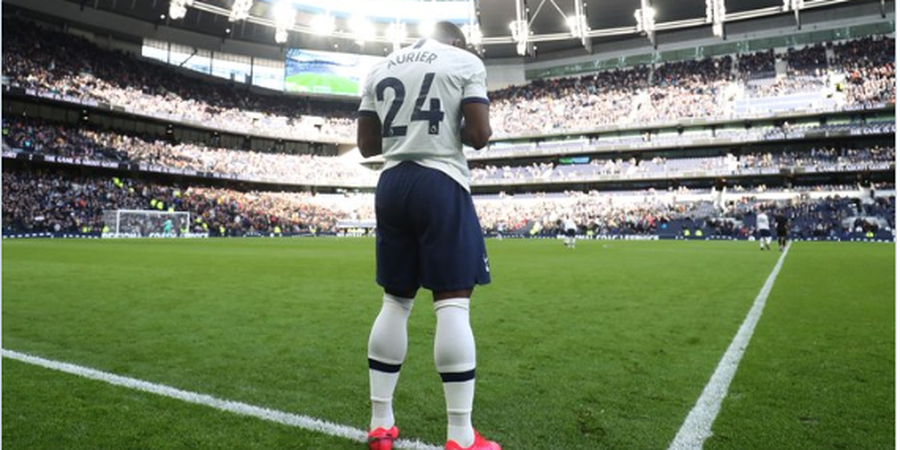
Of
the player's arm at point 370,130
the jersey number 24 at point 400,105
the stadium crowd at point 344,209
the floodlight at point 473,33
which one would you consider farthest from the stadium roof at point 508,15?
the jersey number 24 at point 400,105

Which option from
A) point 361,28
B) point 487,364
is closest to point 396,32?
point 361,28

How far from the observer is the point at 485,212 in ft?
180

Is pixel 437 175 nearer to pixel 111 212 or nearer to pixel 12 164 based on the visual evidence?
pixel 111 212

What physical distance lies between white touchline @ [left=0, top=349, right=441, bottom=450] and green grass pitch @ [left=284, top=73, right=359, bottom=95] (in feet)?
194

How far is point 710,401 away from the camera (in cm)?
316

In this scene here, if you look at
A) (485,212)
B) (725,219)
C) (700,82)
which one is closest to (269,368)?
(725,219)

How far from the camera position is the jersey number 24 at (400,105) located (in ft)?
8.91

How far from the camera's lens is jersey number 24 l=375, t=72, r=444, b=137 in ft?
8.91

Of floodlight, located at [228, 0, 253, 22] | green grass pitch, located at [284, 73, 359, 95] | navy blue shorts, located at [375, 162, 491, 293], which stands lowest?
navy blue shorts, located at [375, 162, 491, 293]

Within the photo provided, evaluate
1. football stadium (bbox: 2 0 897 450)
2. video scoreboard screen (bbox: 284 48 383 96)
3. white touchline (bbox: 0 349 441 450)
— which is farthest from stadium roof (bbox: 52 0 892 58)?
white touchline (bbox: 0 349 441 450)

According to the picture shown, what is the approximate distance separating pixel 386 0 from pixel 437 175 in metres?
54.0

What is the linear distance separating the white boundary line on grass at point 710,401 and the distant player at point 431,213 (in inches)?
34.6

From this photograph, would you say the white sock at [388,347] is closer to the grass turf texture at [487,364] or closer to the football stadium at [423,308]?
the football stadium at [423,308]

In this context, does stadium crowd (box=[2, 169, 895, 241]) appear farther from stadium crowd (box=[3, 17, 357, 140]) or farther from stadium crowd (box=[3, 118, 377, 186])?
stadium crowd (box=[3, 17, 357, 140])
